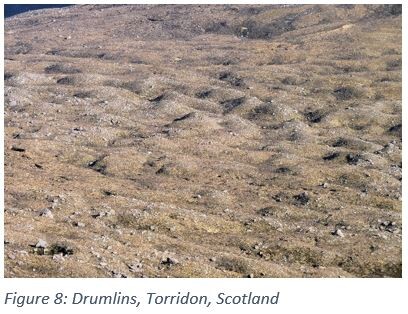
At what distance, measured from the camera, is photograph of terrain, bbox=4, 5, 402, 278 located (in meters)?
41.4

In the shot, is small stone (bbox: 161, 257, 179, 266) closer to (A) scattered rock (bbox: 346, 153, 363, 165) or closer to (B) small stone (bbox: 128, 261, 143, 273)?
(B) small stone (bbox: 128, 261, 143, 273)

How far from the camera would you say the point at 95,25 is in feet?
609

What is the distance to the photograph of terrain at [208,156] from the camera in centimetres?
4144

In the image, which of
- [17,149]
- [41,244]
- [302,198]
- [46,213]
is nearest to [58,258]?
[41,244]

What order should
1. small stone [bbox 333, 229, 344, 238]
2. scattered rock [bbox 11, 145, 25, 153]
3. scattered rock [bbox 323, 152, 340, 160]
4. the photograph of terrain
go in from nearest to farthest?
the photograph of terrain
small stone [bbox 333, 229, 344, 238]
scattered rock [bbox 11, 145, 25, 153]
scattered rock [bbox 323, 152, 340, 160]

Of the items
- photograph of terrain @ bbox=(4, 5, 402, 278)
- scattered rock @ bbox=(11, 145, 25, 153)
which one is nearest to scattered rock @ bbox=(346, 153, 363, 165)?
photograph of terrain @ bbox=(4, 5, 402, 278)

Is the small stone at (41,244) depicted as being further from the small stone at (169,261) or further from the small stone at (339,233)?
the small stone at (339,233)

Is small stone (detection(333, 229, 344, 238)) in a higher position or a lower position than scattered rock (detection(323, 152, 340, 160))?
higher

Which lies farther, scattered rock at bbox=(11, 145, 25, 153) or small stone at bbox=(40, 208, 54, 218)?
scattered rock at bbox=(11, 145, 25, 153)

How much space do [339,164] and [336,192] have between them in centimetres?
1220

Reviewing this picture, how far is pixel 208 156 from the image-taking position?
234 ft

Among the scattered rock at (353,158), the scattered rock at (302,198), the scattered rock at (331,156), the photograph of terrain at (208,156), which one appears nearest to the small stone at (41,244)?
the photograph of terrain at (208,156)
